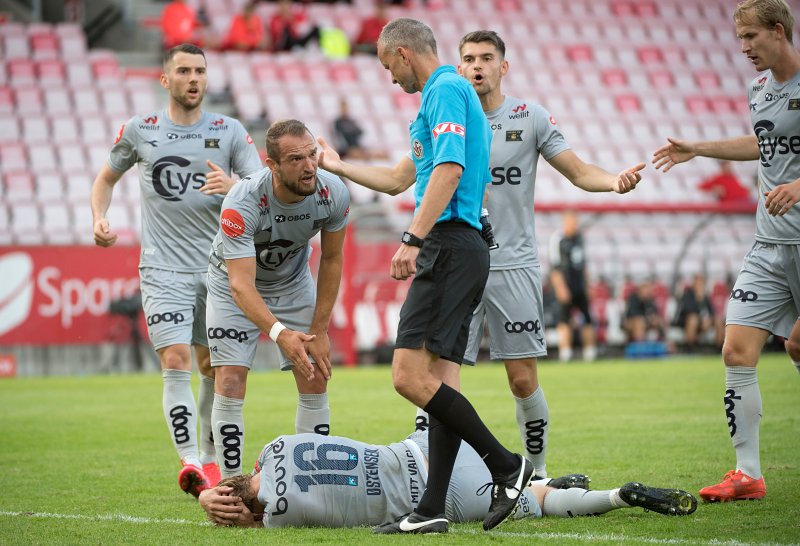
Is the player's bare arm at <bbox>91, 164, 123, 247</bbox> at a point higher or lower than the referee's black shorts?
higher

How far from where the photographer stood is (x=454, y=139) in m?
5.58

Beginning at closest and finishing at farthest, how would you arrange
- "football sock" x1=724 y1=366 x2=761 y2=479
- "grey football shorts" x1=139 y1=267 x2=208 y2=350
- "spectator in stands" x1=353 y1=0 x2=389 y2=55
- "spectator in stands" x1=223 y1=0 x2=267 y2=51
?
1. "football sock" x1=724 y1=366 x2=761 y2=479
2. "grey football shorts" x1=139 y1=267 x2=208 y2=350
3. "spectator in stands" x1=223 y1=0 x2=267 y2=51
4. "spectator in stands" x1=353 y1=0 x2=389 y2=55

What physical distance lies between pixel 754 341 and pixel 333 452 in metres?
2.77

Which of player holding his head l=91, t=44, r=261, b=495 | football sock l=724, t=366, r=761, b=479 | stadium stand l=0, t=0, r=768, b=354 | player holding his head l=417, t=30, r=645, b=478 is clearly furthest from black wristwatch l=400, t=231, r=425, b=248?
stadium stand l=0, t=0, r=768, b=354

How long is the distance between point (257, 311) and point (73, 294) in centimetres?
1201

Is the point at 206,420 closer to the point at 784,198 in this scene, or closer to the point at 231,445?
the point at 231,445

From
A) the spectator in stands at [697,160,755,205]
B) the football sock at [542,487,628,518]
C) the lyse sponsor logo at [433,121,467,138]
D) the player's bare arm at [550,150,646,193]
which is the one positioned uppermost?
the spectator in stands at [697,160,755,205]

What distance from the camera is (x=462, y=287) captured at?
18.5 ft

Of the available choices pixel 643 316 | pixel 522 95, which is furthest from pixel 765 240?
pixel 522 95

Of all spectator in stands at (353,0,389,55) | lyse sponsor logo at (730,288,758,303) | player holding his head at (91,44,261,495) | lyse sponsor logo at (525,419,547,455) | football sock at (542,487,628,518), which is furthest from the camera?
spectator in stands at (353,0,389,55)

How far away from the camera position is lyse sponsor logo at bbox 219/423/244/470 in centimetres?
677

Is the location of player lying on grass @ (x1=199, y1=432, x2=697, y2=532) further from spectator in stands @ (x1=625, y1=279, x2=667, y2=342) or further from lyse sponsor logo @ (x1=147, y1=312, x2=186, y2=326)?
spectator in stands @ (x1=625, y1=279, x2=667, y2=342)

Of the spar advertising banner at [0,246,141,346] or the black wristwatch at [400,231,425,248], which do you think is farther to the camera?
the spar advertising banner at [0,246,141,346]

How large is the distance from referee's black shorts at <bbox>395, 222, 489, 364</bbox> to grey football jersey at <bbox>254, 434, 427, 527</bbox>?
0.60m
